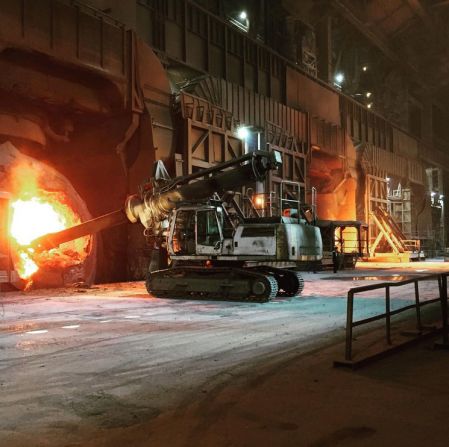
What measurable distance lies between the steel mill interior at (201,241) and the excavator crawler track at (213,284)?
0.16ft

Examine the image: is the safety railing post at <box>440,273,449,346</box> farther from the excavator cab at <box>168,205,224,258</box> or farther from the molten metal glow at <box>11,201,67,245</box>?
the molten metal glow at <box>11,201,67,245</box>

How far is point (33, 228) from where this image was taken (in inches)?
678

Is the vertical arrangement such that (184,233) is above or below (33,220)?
below

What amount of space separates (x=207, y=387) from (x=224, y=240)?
26.3ft

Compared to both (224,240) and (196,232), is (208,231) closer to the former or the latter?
(196,232)

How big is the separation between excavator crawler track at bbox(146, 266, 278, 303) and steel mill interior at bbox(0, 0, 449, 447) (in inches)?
1.9

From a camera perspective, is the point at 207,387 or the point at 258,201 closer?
the point at 207,387

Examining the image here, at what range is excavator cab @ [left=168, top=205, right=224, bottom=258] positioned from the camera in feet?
43.1

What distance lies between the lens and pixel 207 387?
5.15 m

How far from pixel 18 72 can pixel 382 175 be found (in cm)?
2721

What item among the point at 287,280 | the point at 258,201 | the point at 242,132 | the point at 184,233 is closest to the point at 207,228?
the point at 184,233

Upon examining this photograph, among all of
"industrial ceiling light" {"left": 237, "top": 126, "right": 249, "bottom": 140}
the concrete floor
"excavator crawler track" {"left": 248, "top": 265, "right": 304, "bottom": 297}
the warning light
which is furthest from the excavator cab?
"industrial ceiling light" {"left": 237, "top": 126, "right": 249, "bottom": 140}

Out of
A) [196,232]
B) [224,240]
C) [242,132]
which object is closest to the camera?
[224,240]

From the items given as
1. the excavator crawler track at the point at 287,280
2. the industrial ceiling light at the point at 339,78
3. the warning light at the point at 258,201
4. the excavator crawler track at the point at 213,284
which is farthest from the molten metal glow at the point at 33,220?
the industrial ceiling light at the point at 339,78
